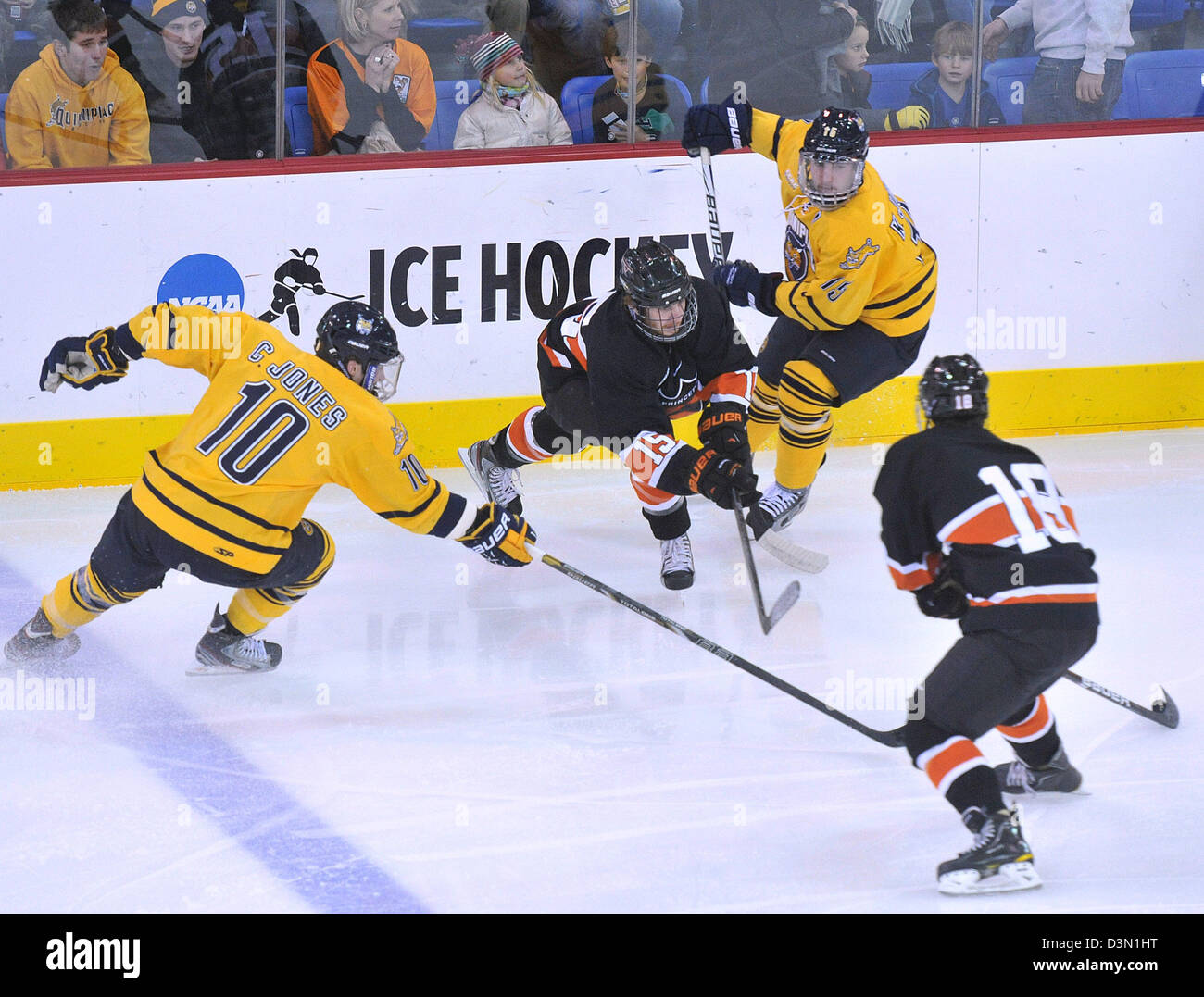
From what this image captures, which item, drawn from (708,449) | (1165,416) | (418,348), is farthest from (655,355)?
(1165,416)

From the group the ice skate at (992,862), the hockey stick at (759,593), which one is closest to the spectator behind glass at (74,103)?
the hockey stick at (759,593)

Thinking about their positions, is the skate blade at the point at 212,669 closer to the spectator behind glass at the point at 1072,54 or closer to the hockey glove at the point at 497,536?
the hockey glove at the point at 497,536

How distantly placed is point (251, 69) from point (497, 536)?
88.4 inches

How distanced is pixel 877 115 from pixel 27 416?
2.98 m

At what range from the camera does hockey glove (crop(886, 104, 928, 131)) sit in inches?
198

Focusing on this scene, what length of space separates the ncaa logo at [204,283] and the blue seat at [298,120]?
44cm

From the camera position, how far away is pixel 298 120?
184 inches

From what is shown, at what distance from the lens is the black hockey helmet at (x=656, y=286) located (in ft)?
11.5

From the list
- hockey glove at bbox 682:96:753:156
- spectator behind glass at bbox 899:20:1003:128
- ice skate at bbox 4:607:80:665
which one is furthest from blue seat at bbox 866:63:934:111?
ice skate at bbox 4:607:80:665

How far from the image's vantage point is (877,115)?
5016 millimetres

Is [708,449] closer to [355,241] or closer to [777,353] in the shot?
[777,353]

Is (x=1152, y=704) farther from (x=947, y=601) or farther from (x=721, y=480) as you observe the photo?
(x=721, y=480)

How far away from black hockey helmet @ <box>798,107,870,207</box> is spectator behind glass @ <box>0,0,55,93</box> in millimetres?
2392
